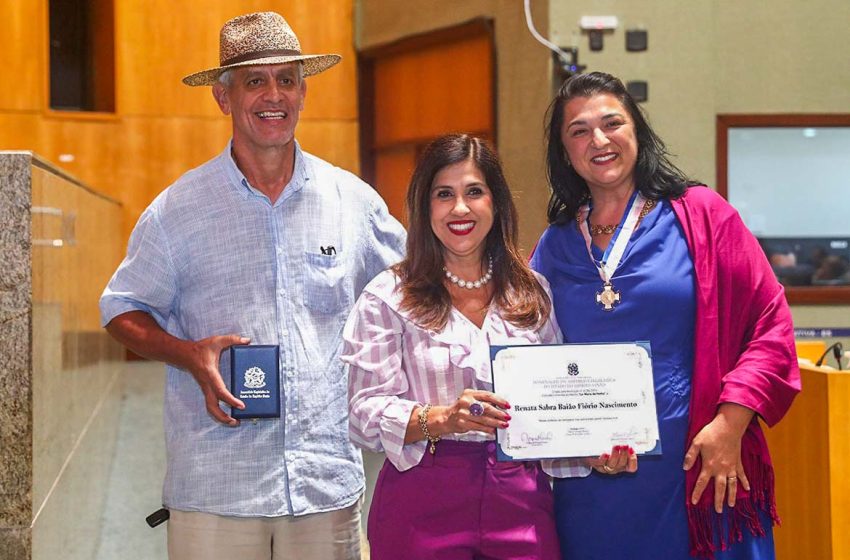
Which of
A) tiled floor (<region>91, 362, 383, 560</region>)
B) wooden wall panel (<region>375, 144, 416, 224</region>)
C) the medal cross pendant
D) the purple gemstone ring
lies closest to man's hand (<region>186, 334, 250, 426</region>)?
the purple gemstone ring

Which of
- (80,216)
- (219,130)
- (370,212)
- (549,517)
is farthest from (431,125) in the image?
(549,517)

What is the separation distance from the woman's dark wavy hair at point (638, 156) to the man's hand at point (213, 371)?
796mm

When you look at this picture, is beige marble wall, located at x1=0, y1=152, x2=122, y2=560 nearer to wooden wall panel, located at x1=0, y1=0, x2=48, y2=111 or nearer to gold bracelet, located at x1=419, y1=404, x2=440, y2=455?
gold bracelet, located at x1=419, y1=404, x2=440, y2=455

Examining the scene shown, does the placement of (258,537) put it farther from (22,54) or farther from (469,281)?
(22,54)

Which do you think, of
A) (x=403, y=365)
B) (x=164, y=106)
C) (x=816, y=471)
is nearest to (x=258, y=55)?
(x=403, y=365)

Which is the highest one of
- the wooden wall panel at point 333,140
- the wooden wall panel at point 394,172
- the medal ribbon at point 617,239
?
the wooden wall panel at point 333,140

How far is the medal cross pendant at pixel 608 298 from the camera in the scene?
6.92 feet

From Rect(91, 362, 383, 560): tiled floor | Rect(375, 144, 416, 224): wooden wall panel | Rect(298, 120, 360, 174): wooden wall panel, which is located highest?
Rect(298, 120, 360, 174): wooden wall panel

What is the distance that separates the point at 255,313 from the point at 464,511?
628 mm

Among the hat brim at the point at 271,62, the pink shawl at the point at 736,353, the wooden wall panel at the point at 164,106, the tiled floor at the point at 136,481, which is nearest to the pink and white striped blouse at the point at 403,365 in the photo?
the pink shawl at the point at 736,353

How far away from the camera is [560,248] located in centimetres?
225

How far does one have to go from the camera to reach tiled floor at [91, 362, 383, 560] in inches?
170

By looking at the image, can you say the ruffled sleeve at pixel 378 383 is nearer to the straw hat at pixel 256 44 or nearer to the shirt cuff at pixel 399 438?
the shirt cuff at pixel 399 438

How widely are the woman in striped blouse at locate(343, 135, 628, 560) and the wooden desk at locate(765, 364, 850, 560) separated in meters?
1.51
